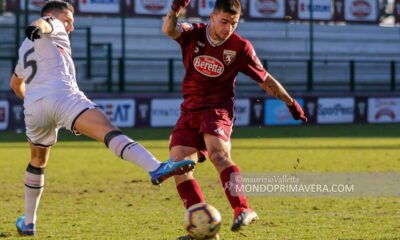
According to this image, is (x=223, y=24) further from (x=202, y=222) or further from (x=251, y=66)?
(x=202, y=222)

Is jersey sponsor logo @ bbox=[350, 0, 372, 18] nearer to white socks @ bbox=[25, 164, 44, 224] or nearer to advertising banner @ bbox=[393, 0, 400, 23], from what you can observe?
advertising banner @ bbox=[393, 0, 400, 23]

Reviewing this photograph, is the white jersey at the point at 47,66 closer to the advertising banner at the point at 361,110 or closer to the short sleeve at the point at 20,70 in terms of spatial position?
the short sleeve at the point at 20,70

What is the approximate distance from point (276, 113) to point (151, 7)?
5.08 meters

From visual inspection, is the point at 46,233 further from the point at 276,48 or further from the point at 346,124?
the point at 276,48

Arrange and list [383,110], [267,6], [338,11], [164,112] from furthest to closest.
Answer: [338,11], [267,6], [383,110], [164,112]

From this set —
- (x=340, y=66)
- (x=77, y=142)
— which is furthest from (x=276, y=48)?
(x=77, y=142)

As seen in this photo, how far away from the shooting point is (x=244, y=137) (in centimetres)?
2291

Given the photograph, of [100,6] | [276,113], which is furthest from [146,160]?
[100,6]

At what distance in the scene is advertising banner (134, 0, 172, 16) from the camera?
27859 mm

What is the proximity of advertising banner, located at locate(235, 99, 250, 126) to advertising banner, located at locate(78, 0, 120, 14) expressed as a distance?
4724mm

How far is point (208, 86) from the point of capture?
7.79 meters

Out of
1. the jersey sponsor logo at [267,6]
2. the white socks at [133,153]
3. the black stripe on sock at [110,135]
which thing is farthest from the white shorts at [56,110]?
the jersey sponsor logo at [267,6]

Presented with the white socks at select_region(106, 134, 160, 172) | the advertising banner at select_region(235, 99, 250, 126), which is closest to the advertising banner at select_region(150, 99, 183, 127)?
the advertising banner at select_region(235, 99, 250, 126)

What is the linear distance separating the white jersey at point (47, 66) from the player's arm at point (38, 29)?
113 mm
